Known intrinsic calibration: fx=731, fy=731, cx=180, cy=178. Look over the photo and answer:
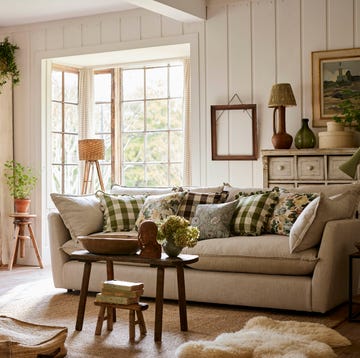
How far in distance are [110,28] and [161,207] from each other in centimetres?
256

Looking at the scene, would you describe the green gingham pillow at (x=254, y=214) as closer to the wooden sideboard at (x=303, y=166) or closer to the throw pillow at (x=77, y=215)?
the wooden sideboard at (x=303, y=166)

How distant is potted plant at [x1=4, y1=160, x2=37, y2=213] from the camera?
783cm

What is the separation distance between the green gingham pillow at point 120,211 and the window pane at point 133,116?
7.40 ft

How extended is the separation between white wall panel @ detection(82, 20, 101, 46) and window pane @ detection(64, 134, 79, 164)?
4.04 ft

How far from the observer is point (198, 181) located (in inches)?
281

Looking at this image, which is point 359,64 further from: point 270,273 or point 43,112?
point 43,112

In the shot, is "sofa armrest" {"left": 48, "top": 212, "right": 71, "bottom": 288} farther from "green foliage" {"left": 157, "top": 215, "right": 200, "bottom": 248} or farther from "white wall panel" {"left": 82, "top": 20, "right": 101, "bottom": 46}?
"white wall panel" {"left": 82, "top": 20, "right": 101, "bottom": 46}

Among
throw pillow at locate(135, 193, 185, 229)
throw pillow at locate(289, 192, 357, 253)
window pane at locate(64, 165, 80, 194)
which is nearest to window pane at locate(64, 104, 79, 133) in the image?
window pane at locate(64, 165, 80, 194)

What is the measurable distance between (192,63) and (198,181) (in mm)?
1155

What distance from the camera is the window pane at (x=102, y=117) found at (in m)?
8.57

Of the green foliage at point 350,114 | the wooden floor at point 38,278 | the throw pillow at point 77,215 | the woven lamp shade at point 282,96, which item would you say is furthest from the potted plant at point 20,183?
the green foliage at point 350,114

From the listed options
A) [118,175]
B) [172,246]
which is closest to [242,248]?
[172,246]

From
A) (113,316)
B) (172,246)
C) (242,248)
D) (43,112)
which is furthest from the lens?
(43,112)

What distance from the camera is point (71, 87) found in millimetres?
8508
